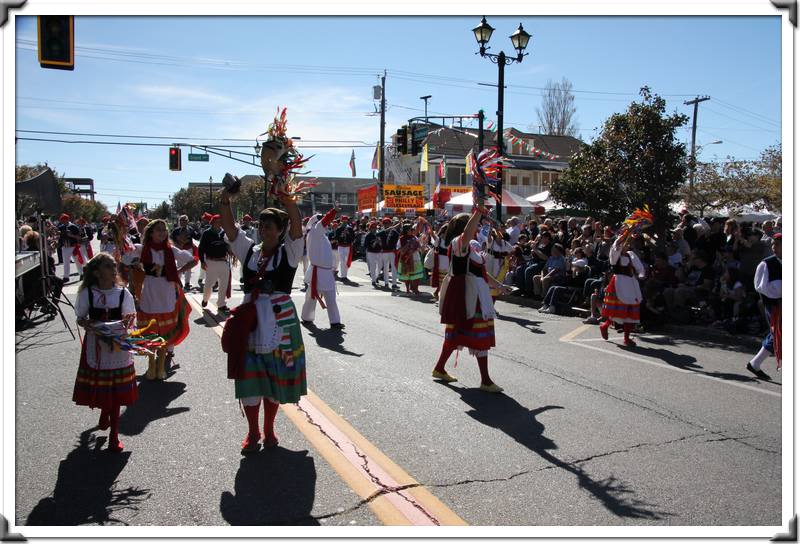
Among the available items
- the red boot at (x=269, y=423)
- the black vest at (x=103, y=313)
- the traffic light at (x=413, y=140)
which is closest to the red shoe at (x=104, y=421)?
the black vest at (x=103, y=313)

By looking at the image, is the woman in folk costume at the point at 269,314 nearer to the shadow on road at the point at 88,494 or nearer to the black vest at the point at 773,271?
the shadow on road at the point at 88,494

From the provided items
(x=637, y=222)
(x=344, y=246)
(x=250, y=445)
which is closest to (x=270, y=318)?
(x=250, y=445)

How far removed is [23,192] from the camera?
15.6m

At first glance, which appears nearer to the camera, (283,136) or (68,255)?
(283,136)

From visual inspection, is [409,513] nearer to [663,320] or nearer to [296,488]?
[296,488]

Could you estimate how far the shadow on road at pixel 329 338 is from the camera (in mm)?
8977

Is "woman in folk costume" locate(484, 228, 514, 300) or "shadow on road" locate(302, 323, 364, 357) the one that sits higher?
"woman in folk costume" locate(484, 228, 514, 300)

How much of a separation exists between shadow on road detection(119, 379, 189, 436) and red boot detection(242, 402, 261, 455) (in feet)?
3.77

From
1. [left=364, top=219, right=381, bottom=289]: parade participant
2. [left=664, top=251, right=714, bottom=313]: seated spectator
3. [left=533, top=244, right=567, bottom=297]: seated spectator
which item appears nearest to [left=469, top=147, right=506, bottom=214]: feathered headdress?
[left=664, top=251, right=714, bottom=313]: seated spectator

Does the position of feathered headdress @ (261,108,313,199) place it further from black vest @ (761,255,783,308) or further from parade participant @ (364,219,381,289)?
parade participant @ (364,219,381,289)

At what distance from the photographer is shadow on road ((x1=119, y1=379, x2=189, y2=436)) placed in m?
5.66

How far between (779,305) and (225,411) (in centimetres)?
596

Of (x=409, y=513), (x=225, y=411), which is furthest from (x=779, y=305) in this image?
(x=225, y=411)
